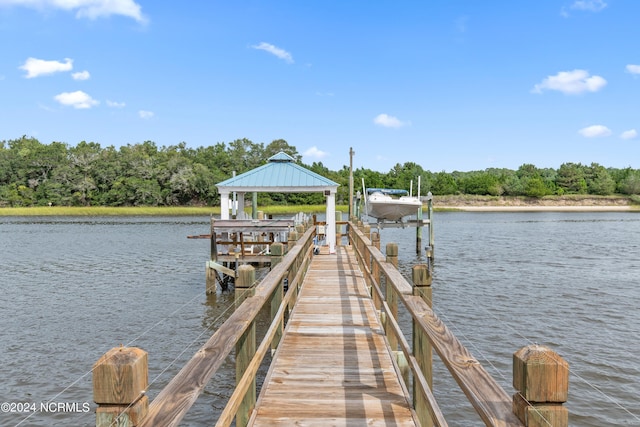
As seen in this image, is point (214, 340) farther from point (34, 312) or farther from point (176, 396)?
point (34, 312)

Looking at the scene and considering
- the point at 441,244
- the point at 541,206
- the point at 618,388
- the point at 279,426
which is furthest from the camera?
the point at 541,206

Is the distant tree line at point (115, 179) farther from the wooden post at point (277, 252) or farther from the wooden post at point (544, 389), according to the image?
the wooden post at point (544, 389)

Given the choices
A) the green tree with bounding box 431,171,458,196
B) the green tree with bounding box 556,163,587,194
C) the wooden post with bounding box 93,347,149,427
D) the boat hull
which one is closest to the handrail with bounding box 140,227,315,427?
the wooden post with bounding box 93,347,149,427

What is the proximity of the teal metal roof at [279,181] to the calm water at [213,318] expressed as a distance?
459cm

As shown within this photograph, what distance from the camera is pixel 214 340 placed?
3.21 meters

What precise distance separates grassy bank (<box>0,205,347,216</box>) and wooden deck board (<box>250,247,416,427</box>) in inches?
2977

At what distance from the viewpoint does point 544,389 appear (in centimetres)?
208

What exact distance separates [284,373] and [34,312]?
1447 cm

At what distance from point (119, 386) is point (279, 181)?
58.7ft

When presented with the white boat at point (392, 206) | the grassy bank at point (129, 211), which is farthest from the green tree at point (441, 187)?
the white boat at point (392, 206)

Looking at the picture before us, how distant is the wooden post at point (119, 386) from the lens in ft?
6.68

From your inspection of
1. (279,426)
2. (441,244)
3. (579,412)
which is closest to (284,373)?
(279,426)

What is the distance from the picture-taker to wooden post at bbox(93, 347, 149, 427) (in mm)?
2035

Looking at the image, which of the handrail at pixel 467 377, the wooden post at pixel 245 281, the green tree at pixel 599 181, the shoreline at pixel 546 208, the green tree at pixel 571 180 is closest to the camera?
the handrail at pixel 467 377
